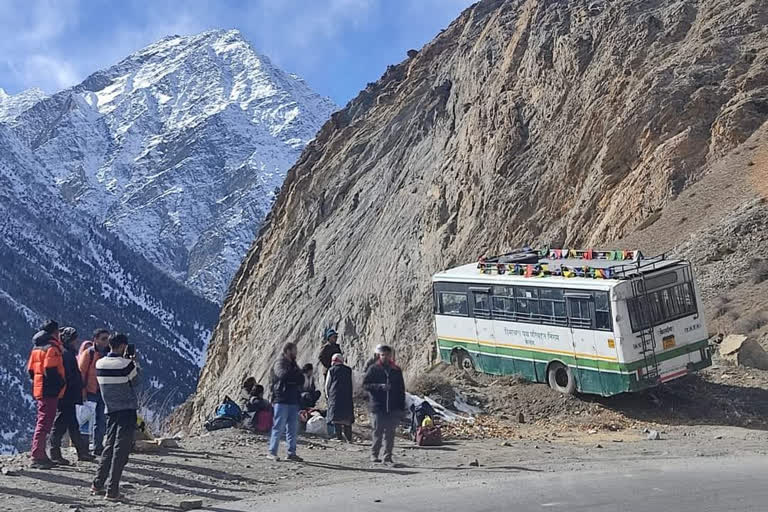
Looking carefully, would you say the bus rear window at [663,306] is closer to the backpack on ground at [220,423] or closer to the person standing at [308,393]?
the person standing at [308,393]

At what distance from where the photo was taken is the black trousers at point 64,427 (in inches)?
539

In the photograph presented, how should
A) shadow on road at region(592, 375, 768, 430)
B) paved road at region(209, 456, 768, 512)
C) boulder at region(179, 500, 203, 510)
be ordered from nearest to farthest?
1. paved road at region(209, 456, 768, 512)
2. boulder at region(179, 500, 203, 510)
3. shadow on road at region(592, 375, 768, 430)

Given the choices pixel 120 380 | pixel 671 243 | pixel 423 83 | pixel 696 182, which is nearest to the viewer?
pixel 120 380

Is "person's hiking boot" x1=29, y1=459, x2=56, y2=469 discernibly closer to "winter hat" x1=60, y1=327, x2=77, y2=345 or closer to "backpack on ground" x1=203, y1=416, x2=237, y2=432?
"winter hat" x1=60, y1=327, x2=77, y2=345

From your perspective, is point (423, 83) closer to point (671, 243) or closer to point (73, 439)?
point (671, 243)

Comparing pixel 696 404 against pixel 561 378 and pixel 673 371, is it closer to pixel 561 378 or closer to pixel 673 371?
pixel 673 371

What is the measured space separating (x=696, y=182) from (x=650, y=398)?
16.5m

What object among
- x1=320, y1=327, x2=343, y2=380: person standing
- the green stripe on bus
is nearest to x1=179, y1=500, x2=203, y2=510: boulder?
x1=320, y1=327, x2=343, y2=380: person standing

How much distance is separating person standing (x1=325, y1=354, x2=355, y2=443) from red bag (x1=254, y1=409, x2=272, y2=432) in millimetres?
1005

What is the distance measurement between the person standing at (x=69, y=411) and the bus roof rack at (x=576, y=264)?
10.2 m

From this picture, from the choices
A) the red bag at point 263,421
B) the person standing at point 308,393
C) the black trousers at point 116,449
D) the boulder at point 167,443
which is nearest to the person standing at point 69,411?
the boulder at point 167,443

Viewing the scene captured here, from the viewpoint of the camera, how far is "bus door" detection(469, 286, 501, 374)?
74.7 feet

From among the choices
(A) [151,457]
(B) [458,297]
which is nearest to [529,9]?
(B) [458,297]

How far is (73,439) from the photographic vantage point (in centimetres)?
1395
